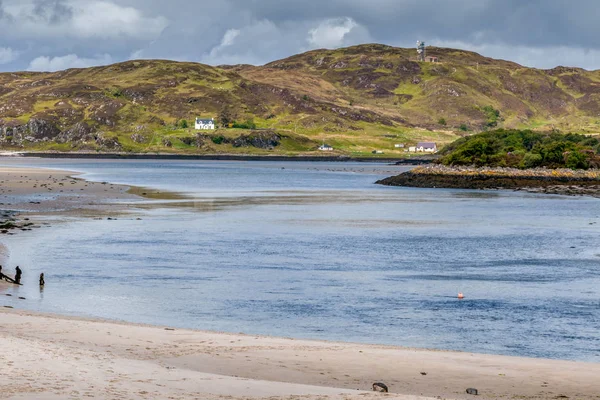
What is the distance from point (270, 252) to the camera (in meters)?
52.2

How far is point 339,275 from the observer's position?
142 ft

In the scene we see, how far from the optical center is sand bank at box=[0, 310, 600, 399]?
1752 cm

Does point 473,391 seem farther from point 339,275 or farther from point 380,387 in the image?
point 339,275

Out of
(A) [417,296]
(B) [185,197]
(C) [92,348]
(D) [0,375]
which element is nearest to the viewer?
(D) [0,375]

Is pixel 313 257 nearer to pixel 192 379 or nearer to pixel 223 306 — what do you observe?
pixel 223 306

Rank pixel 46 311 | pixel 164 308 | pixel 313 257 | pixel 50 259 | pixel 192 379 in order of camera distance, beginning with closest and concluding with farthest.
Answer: pixel 192 379
pixel 46 311
pixel 164 308
pixel 50 259
pixel 313 257

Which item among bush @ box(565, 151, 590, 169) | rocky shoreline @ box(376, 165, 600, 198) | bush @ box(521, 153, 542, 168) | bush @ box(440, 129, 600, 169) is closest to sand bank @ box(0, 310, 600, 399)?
rocky shoreline @ box(376, 165, 600, 198)

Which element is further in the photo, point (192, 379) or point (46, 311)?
point (46, 311)

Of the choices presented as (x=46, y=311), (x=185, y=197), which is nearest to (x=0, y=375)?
(x=46, y=311)

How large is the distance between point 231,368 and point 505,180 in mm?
120597

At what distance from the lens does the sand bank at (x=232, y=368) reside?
1752cm

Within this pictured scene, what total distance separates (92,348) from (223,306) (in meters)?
11.6

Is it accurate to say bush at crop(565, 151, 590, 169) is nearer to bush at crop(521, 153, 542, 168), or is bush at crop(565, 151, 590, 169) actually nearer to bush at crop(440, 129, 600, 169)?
bush at crop(440, 129, 600, 169)

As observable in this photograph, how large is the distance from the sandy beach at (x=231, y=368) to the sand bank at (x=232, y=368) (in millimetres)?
26
